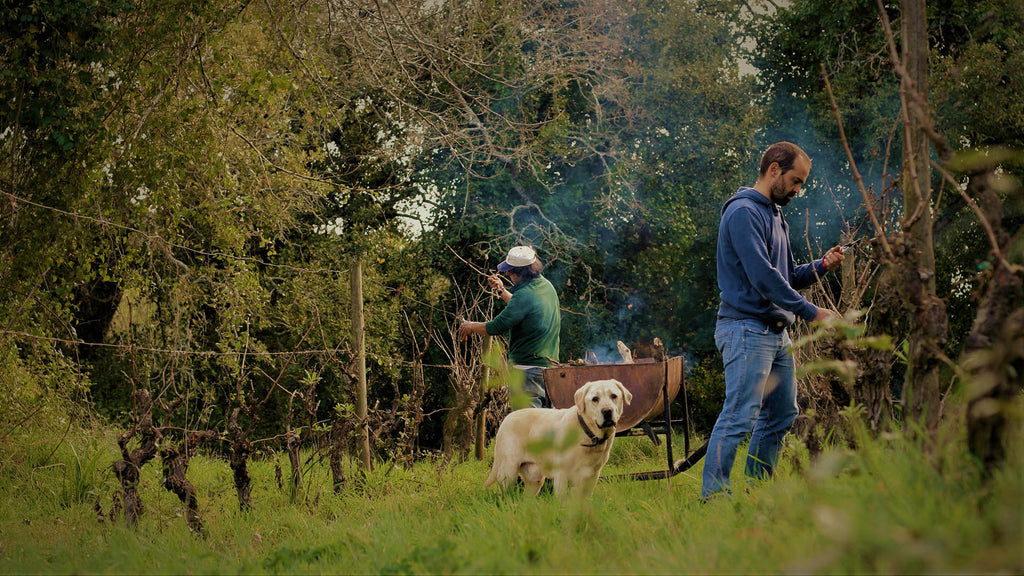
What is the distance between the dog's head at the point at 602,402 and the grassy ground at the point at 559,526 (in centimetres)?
43

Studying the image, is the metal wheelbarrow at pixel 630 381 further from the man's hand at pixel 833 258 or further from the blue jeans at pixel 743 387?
the man's hand at pixel 833 258

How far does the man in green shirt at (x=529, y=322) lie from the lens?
6.16 meters

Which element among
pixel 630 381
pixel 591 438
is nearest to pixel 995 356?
pixel 591 438

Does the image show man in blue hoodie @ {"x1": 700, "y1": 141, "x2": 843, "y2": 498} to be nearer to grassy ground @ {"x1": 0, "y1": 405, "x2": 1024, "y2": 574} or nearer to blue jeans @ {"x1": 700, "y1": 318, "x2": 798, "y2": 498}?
blue jeans @ {"x1": 700, "y1": 318, "x2": 798, "y2": 498}

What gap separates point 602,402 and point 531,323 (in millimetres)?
1657

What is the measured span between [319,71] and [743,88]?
36.1ft

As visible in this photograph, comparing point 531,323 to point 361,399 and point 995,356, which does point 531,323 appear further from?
point 995,356

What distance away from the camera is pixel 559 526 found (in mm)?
3859

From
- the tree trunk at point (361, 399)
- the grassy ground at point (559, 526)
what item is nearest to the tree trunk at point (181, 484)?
the grassy ground at point (559, 526)

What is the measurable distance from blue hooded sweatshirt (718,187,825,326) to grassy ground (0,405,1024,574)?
74cm

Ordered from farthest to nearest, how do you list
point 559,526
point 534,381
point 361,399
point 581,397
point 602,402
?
point 361,399 → point 534,381 → point 581,397 → point 602,402 → point 559,526

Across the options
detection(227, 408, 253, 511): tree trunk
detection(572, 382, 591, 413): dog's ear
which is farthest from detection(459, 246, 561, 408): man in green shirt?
detection(227, 408, 253, 511): tree trunk

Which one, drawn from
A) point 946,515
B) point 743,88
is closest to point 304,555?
point 946,515

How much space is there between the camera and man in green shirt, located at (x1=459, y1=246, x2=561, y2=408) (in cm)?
616
